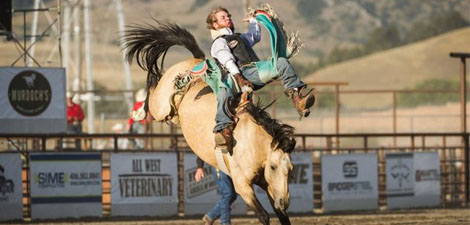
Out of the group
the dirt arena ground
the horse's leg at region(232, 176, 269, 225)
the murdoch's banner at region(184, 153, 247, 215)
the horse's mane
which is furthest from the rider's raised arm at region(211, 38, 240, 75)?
the murdoch's banner at region(184, 153, 247, 215)

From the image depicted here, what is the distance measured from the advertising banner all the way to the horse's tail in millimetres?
6259

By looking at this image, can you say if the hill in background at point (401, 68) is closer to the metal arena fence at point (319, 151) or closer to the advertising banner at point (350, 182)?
the metal arena fence at point (319, 151)

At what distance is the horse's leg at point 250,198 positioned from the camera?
1068 centimetres

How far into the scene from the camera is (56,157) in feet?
53.2

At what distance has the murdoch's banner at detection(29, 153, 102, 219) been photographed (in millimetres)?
16047

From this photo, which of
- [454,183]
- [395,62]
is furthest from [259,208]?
[395,62]

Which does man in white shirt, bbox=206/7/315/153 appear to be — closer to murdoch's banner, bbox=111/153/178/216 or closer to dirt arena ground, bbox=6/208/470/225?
dirt arena ground, bbox=6/208/470/225

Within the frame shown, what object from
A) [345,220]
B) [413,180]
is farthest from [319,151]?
[345,220]

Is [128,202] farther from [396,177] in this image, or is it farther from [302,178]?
[396,177]

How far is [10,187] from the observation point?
624 inches

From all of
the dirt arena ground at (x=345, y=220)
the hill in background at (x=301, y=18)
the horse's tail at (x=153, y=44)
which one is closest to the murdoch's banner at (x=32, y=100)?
Result: the dirt arena ground at (x=345, y=220)

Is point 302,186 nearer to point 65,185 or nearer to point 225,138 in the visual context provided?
point 65,185

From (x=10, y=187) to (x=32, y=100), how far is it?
10.6ft

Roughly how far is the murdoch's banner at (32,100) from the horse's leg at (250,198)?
8.43 meters
